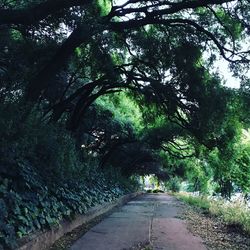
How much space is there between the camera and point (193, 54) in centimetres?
1339

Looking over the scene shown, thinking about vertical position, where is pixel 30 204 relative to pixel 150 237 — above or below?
above

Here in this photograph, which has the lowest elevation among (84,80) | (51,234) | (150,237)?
(150,237)

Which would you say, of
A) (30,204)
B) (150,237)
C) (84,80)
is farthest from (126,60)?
(30,204)

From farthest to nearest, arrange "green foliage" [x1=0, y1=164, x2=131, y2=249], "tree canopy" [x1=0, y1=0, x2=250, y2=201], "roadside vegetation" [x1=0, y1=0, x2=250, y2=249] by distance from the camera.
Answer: "tree canopy" [x1=0, y1=0, x2=250, y2=201], "roadside vegetation" [x1=0, y1=0, x2=250, y2=249], "green foliage" [x1=0, y1=164, x2=131, y2=249]

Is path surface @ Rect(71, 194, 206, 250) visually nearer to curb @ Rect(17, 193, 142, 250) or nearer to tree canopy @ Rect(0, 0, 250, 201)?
curb @ Rect(17, 193, 142, 250)

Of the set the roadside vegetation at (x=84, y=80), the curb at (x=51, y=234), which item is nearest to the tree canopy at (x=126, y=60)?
the roadside vegetation at (x=84, y=80)

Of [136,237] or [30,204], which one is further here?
[136,237]

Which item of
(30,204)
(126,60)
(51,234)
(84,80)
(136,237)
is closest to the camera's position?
(30,204)

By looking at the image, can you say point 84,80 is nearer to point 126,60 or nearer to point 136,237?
point 126,60

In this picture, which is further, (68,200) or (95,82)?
(95,82)

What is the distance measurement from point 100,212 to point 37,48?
5593 millimetres

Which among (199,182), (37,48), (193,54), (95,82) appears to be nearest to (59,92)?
(95,82)

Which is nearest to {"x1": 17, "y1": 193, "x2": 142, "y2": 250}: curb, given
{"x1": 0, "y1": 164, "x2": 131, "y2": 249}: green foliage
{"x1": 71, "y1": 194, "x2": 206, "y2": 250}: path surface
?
{"x1": 0, "y1": 164, "x2": 131, "y2": 249}: green foliage

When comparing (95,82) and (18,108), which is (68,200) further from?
(95,82)
